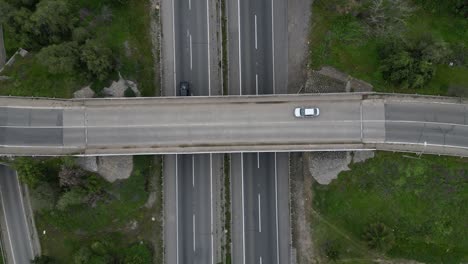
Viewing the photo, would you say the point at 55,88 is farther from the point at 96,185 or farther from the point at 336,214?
the point at 336,214

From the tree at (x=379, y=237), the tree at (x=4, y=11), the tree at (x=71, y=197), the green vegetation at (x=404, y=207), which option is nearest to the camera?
the tree at (x=71, y=197)

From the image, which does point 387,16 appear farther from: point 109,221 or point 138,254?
point 109,221

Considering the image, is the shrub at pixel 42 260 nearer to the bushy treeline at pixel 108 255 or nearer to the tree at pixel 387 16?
the bushy treeline at pixel 108 255

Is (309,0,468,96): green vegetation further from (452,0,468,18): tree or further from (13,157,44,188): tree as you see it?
(13,157,44,188): tree

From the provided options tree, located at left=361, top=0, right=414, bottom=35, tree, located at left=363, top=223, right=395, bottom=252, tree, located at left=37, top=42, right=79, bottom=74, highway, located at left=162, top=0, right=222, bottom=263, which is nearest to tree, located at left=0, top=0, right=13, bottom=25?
tree, located at left=37, top=42, right=79, bottom=74

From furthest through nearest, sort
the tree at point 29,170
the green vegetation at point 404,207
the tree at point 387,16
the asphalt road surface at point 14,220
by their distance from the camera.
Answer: the asphalt road surface at point 14,220, the tree at point 387,16, the green vegetation at point 404,207, the tree at point 29,170

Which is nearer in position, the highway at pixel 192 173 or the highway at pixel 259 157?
the highway at pixel 192 173

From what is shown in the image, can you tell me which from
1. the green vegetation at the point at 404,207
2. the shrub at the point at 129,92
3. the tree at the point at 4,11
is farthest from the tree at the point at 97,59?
the green vegetation at the point at 404,207
